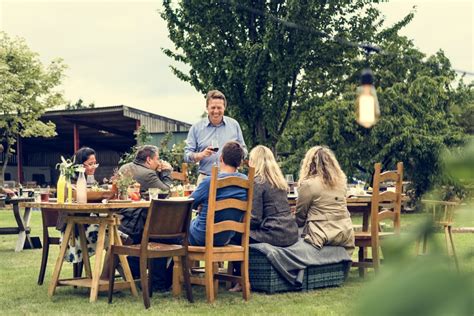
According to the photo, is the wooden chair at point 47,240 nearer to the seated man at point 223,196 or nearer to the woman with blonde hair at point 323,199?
the seated man at point 223,196

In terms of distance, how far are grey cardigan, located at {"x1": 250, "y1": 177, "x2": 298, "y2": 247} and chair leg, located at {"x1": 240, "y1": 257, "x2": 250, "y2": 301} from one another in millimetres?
544

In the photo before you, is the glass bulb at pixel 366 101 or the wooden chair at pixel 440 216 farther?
the glass bulb at pixel 366 101

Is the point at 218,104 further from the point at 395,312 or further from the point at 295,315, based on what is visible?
the point at 395,312

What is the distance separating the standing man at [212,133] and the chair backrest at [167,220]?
124 centimetres

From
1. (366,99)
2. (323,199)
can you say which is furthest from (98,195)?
(366,99)

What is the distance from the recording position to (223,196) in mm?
6230

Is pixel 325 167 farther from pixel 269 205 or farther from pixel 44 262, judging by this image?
pixel 44 262

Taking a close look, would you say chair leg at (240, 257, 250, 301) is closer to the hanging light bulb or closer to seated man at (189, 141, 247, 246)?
seated man at (189, 141, 247, 246)

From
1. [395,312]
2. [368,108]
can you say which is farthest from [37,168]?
[395,312]

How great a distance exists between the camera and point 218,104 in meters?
7.49

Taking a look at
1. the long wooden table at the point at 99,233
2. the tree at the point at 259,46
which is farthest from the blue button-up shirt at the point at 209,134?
the tree at the point at 259,46

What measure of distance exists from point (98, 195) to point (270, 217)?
1.54 metres

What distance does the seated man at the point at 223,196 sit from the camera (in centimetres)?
627

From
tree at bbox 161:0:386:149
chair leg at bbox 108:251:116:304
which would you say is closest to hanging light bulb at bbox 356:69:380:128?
chair leg at bbox 108:251:116:304
